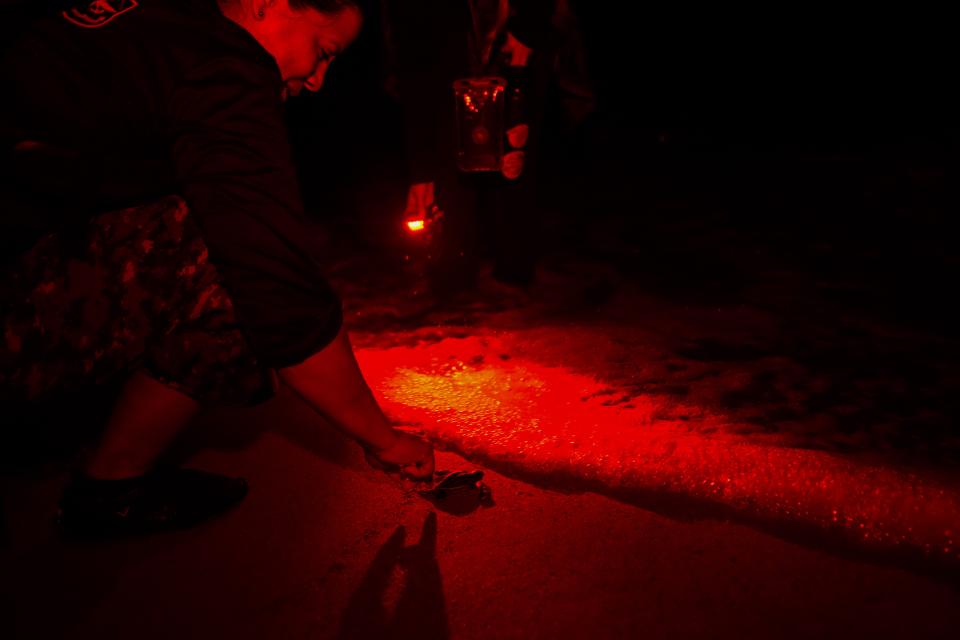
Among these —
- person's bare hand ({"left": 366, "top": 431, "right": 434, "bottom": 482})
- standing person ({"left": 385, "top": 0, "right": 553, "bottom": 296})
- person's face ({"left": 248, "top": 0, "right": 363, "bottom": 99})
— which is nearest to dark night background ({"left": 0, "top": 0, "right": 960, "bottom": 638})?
person's bare hand ({"left": 366, "top": 431, "right": 434, "bottom": 482})

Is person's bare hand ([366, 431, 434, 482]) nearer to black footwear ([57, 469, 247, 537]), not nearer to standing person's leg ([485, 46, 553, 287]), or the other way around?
black footwear ([57, 469, 247, 537])

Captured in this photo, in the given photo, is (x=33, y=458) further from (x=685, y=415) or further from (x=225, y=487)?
(x=685, y=415)

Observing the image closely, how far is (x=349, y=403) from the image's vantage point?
1.24 meters

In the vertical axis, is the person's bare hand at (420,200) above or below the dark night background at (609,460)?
above

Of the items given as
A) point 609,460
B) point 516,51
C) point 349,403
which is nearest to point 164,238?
point 349,403

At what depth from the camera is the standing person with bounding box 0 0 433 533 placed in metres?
1.05

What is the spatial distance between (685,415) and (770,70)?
9034mm

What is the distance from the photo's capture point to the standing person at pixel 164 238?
3.46ft

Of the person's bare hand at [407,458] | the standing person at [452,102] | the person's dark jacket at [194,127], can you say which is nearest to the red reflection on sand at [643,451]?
the person's bare hand at [407,458]

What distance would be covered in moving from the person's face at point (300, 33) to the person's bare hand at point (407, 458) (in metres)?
0.79

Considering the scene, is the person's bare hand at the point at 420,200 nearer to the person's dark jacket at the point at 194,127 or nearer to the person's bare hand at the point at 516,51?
the person's bare hand at the point at 516,51

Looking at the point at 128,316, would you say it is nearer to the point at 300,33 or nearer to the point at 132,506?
the point at 132,506

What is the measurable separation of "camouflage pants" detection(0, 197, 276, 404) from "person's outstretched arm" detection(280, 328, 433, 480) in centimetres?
35

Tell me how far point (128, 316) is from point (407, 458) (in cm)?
66
